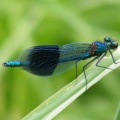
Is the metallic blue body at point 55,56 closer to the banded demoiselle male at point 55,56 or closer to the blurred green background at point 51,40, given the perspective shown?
the banded demoiselle male at point 55,56

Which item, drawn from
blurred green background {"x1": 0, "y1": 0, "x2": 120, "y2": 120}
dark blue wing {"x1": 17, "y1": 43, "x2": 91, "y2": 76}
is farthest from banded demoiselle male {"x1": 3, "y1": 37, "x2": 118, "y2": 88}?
blurred green background {"x1": 0, "y1": 0, "x2": 120, "y2": 120}

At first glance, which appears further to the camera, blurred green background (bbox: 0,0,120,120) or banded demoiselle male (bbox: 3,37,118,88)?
blurred green background (bbox: 0,0,120,120)

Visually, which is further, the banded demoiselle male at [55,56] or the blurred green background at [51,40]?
the blurred green background at [51,40]

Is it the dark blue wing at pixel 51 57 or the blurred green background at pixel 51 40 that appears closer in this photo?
the dark blue wing at pixel 51 57

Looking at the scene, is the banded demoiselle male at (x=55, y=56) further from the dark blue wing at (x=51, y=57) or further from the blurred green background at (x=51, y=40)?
the blurred green background at (x=51, y=40)

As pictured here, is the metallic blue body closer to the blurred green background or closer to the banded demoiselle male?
the banded demoiselle male

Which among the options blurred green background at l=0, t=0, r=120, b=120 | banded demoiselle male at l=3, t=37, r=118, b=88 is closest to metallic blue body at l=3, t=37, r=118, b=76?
banded demoiselle male at l=3, t=37, r=118, b=88

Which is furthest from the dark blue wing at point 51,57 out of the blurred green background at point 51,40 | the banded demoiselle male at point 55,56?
the blurred green background at point 51,40
